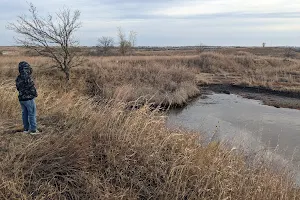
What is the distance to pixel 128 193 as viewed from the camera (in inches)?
192

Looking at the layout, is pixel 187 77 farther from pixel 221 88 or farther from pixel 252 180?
pixel 252 180

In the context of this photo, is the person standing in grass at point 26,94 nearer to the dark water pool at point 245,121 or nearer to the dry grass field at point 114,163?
the dry grass field at point 114,163

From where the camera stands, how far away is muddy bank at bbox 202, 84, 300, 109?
24391 millimetres

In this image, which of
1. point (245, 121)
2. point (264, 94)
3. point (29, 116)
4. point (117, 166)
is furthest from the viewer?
point (264, 94)

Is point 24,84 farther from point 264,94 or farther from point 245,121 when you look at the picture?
point 264,94

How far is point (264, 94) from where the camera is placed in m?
28.8

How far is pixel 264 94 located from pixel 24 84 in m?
25.8

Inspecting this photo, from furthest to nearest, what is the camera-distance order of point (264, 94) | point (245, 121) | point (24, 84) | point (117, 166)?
point (264, 94) → point (245, 121) → point (24, 84) → point (117, 166)

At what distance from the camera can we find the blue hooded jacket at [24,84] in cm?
609

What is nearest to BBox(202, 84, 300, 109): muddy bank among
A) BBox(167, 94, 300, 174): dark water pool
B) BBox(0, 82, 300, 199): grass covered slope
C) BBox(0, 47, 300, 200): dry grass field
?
BBox(167, 94, 300, 174): dark water pool

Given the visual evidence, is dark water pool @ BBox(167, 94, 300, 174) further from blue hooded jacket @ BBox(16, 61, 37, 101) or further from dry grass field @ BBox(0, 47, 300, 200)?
blue hooded jacket @ BBox(16, 61, 37, 101)

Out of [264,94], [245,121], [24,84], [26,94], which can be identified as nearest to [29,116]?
[26,94]

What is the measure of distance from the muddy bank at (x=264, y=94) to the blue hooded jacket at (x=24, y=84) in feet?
67.7

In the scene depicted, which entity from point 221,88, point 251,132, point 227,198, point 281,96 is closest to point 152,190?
point 227,198
